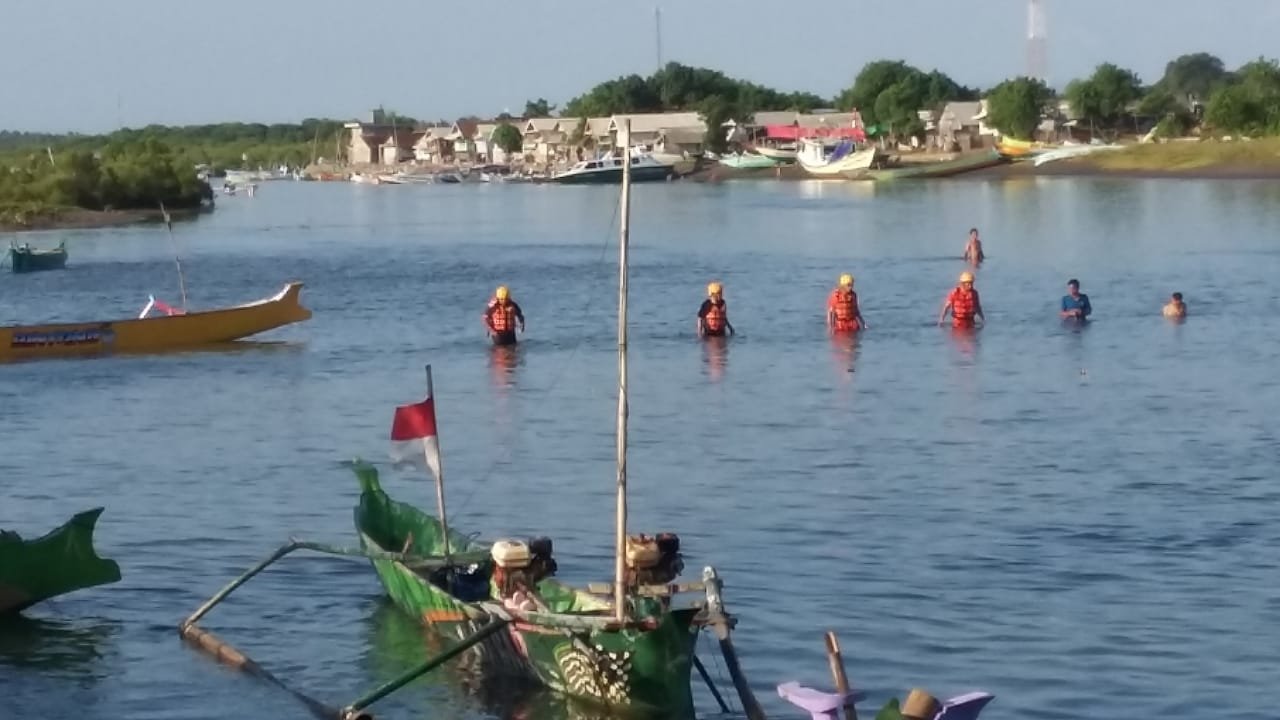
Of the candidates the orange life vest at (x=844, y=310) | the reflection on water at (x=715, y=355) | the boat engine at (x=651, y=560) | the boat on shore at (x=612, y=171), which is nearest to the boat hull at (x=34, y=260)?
the reflection on water at (x=715, y=355)

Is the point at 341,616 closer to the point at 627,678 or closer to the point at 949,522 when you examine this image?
the point at 627,678

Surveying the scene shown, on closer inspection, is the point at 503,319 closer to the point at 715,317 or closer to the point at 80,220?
the point at 715,317

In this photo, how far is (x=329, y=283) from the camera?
66.5 meters

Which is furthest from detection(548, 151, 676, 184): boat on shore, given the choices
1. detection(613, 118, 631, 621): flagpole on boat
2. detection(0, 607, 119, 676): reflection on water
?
detection(613, 118, 631, 621): flagpole on boat

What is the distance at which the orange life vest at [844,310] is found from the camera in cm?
4516

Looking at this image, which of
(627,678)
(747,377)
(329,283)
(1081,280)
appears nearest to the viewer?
(627,678)

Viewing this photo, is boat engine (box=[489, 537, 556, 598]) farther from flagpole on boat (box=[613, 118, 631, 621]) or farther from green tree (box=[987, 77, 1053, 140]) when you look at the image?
green tree (box=[987, 77, 1053, 140])

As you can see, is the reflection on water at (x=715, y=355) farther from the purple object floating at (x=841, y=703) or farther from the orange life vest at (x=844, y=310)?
the purple object floating at (x=841, y=703)

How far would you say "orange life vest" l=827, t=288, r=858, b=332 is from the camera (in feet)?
148

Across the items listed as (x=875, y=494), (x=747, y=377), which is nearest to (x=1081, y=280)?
(x=747, y=377)

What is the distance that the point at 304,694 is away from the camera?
1850 cm

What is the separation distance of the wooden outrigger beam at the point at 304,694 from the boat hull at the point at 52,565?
1.06 metres

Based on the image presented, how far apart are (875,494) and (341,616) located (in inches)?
331

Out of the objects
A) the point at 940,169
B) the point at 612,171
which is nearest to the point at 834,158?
the point at 940,169
